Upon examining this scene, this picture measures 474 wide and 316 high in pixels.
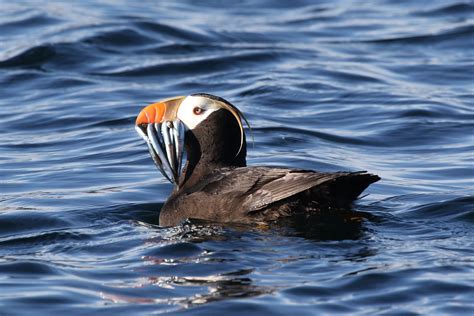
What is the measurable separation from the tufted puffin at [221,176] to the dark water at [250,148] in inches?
6.9

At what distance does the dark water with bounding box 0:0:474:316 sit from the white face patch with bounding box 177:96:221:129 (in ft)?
2.80

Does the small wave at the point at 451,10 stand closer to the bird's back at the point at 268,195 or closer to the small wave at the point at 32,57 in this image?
the small wave at the point at 32,57

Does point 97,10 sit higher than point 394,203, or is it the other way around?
point 97,10

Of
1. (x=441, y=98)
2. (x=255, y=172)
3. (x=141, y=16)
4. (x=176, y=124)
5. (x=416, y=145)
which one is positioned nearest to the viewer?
(x=255, y=172)

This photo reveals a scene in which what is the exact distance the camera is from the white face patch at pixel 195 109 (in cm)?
875

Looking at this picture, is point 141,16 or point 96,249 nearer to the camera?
point 96,249

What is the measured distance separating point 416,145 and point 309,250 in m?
4.73

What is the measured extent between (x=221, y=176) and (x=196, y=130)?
0.52 metres

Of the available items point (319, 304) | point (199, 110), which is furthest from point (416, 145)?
point (319, 304)

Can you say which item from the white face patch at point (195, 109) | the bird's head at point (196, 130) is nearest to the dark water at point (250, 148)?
the bird's head at point (196, 130)

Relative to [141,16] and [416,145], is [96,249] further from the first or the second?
[141,16]

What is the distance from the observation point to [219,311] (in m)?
6.40

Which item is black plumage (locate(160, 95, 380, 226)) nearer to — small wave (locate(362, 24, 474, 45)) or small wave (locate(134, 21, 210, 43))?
small wave (locate(134, 21, 210, 43))

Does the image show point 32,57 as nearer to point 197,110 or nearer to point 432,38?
point 432,38
